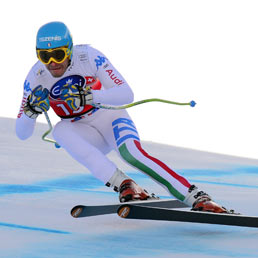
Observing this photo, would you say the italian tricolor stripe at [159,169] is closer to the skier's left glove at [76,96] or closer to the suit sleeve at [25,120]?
the skier's left glove at [76,96]

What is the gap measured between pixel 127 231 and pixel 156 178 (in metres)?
0.43

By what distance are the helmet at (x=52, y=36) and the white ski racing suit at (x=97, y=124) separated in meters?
0.21

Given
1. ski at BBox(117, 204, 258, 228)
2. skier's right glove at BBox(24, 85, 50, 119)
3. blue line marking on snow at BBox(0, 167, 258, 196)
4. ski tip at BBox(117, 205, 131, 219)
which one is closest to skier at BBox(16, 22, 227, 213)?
skier's right glove at BBox(24, 85, 50, 119)

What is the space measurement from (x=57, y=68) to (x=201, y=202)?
141 centimetres

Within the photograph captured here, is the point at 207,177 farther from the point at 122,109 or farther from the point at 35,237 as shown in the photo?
the point at 35,237

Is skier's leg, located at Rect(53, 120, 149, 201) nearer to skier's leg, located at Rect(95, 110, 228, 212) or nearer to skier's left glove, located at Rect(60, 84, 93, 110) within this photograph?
skier's leg, located at Rect(95, 110, 228, 212)

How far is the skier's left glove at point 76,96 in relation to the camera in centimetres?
498

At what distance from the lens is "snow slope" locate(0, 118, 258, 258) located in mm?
4344

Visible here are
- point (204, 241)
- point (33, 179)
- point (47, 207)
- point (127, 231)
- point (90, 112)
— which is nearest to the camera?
point (204, 241)

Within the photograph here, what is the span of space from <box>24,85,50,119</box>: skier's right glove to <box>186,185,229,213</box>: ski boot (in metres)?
1.23

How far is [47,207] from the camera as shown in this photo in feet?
18.9

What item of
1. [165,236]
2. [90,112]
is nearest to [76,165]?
[90,112]

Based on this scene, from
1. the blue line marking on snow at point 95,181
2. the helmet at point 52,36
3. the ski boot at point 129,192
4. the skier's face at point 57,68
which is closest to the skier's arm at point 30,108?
the skier's face at point 57,68

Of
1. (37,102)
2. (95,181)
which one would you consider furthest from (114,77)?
(95,181)
